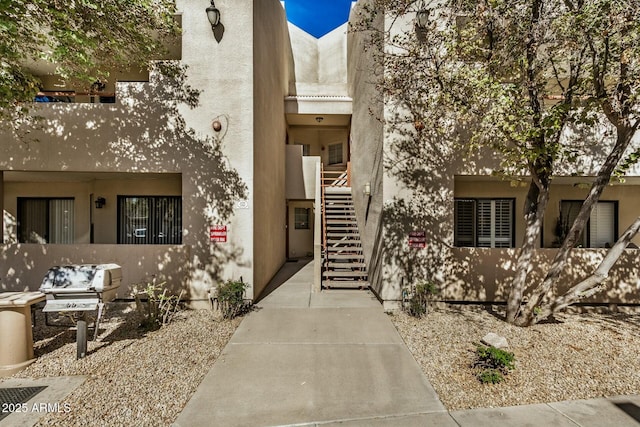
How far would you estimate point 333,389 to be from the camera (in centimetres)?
363

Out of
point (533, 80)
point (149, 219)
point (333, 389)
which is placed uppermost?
point (533, 80)

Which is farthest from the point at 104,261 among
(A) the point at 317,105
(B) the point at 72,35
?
(A) the point at 317,105

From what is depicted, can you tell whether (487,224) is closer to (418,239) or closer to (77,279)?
(418,239)

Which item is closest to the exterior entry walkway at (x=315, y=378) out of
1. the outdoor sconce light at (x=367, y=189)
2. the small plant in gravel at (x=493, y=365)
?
the small plant in gravel at (x=493, y=365)

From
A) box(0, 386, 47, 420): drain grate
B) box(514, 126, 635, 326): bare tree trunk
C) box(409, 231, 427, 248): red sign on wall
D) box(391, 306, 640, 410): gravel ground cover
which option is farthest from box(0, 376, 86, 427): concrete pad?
box(514, 126, 635, 326): bare tree trunk

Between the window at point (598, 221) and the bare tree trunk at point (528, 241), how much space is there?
16.0 ft

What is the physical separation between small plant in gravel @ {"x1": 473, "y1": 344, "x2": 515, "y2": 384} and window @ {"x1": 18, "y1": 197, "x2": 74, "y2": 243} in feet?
35.9

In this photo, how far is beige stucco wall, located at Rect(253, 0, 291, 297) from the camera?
6809 millimetres

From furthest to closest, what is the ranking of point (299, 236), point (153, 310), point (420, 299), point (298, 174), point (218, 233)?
point (299, 236) → point (298, 174) → point (218, 233) → point (420, 299) → point (153, 310)

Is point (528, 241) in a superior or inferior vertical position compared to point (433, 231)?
inferior

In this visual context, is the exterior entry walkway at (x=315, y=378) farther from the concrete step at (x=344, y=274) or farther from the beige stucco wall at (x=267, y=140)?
the concrete step at (x=344, y=274)

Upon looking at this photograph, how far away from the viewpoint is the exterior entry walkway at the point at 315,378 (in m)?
3.15

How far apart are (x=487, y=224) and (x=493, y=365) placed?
5.76 metres

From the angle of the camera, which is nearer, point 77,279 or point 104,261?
point 77,279
